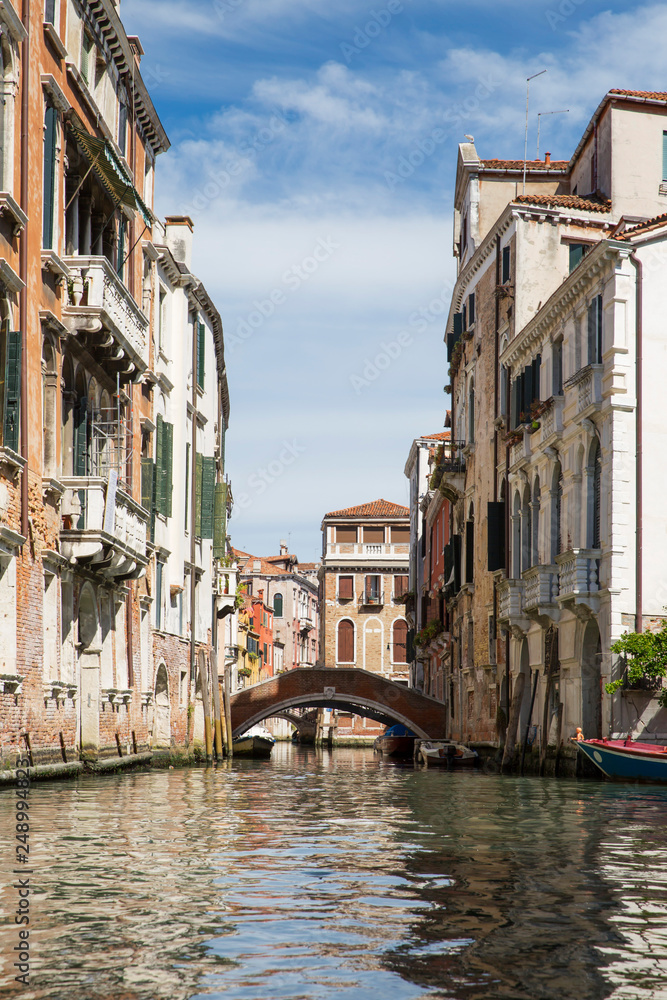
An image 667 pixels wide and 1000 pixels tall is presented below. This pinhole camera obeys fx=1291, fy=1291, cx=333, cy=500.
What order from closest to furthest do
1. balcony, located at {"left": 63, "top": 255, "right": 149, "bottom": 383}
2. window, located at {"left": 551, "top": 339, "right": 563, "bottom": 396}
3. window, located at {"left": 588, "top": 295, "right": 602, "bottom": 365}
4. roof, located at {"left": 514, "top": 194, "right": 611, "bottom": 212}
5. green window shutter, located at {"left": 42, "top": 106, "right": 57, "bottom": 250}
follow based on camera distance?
green window shutter, located at {"left": 42, "top": 106, "right": 57, "bottom": 250}
balcony, located at {"left": 63, "top": 255, "right": 149, "bottom": 383}
window, located at {"left": 588, "top": 295, "right": 602, "bottom": 365}
window, located at {"left": 551, "top": 339, "right": 563, "bottom": 396}
roof, located at {"left": 514, "top": 194, "right": 611, "bottom": 212}

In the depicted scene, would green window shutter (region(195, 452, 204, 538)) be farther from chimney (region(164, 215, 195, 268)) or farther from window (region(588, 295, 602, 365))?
window (region(588, 295, 602, 365))

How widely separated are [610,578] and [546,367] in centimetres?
619

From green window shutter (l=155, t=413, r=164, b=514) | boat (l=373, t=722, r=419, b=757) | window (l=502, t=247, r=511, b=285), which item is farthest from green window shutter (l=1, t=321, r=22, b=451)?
boat (l=373, t=722, r=419, b=757)

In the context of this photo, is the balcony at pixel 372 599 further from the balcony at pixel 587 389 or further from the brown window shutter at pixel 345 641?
the balcony at pixel 587 389

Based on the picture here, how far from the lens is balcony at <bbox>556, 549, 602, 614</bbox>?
70.3 ft

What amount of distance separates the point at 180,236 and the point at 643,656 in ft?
50.4

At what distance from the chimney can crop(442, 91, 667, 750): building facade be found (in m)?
7.25

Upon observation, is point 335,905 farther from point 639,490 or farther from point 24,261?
point 639,490

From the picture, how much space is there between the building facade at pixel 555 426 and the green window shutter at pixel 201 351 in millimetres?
7041

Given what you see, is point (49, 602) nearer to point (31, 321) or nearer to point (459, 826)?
point (31, 321)

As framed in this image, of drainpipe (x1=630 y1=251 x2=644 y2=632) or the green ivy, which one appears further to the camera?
drainpipe (x1=630 y1=251 x2=644 y2=632)

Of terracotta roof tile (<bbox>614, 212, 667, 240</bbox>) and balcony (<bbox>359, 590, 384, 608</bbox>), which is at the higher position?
terracotta roof tile (<bbox>614, 212, 667, 240</bbox>)

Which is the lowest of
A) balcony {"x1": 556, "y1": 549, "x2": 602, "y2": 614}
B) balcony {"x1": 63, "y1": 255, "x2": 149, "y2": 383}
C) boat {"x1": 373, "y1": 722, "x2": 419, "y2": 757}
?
boat {"x1": 373, "y1": 722, "x2": 419, "y2": 757}

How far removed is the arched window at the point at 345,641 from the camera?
6456 cm
